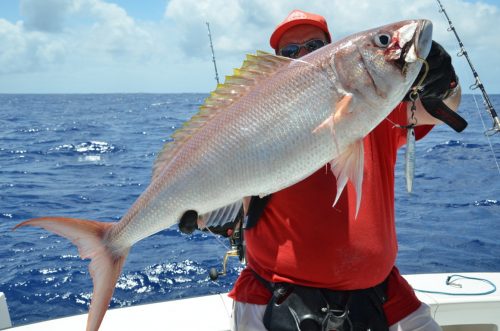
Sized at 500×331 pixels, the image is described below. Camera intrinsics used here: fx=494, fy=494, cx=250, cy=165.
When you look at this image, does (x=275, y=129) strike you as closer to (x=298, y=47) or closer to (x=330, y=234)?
(x=330, y=234)

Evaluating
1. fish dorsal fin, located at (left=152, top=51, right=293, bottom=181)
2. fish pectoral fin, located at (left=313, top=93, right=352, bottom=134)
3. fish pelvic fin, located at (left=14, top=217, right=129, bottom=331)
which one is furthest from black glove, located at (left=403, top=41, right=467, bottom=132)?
fish pelvic fin, located at (left=14, top=217, right=129, bottom=331)

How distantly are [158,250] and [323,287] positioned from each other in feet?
19.4

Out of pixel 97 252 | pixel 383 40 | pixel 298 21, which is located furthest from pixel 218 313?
pixel 383 40

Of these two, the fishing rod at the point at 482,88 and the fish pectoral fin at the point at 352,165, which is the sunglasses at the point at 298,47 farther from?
the fishing rod at the point at 482,88

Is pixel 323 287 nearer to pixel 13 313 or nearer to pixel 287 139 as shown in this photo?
pixel 287 139

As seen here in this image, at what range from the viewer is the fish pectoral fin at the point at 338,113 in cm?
199

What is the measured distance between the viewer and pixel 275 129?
206 cm

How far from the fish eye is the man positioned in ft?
1.48

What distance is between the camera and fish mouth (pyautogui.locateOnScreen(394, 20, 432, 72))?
199cm

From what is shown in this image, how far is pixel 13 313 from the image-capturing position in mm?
5953

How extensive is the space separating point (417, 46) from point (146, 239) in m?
7.32

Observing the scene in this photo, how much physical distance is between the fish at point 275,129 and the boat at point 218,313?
4.97ft

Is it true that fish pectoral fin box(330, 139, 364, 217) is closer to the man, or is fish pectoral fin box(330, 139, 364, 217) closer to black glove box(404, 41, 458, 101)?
the man

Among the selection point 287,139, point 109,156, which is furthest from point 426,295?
point 109,156
